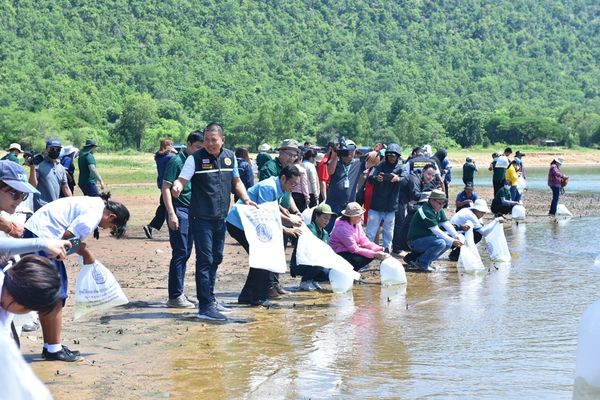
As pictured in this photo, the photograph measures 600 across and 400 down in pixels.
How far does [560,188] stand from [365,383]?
52.7 feet

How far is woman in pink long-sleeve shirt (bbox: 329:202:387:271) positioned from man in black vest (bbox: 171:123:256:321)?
229cm

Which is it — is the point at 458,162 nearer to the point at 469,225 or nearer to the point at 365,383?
the point at 469,225

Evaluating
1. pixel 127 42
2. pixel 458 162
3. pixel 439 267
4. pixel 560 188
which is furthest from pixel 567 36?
pixel 439 267

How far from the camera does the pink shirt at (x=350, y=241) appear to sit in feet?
35.9

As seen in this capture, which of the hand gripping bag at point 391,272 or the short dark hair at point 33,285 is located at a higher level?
the short dark hair at point 33,285

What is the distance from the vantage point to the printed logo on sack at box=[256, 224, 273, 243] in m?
9.45

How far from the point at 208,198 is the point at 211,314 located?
105 centimetres

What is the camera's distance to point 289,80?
5079 inches

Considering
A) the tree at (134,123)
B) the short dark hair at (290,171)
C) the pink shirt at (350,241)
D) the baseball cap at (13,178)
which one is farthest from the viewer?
the tree at (134,123)

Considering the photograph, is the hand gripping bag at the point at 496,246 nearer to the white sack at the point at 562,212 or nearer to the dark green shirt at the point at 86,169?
the dark green shirt at the point at 86,169

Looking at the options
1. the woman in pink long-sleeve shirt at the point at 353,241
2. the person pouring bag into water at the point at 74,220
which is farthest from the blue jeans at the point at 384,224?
the person pouring bag into water at the point at 74,220

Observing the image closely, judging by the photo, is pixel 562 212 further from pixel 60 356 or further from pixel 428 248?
pixel 60 356

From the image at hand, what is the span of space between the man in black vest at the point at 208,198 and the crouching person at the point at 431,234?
13.6ft

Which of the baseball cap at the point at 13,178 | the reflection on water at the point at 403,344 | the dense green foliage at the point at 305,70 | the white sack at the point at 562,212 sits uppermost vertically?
the dense green foliage at the point at 305,70
